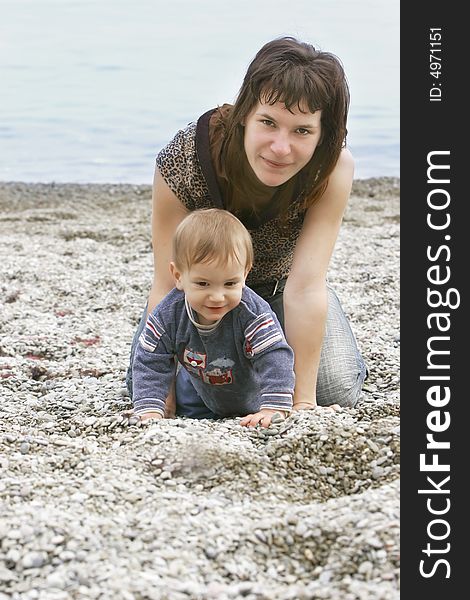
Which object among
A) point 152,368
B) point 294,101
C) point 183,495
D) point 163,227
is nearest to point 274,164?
point 294,101

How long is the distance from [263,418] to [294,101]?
3.61ft

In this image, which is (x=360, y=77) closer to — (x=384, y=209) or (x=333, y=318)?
(x=384, y=209)

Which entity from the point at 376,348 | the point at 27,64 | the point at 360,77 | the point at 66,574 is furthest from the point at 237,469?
the point at 27,64

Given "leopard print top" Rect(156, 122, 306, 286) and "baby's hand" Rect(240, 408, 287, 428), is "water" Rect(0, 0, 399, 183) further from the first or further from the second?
"baby's hand" Rect(240, 408, 287, 428)

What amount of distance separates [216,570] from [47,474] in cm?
75

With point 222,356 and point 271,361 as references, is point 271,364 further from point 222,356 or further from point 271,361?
point 222,356

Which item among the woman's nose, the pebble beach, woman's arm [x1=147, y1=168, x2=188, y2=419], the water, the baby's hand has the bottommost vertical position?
the pebble beach

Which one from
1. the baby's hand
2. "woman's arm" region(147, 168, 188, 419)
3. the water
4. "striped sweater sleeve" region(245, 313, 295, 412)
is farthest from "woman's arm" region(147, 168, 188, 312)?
the water

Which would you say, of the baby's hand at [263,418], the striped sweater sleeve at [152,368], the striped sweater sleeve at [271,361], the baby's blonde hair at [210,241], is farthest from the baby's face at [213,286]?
the baby's hand at [263,418]

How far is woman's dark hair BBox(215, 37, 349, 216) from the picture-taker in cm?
329

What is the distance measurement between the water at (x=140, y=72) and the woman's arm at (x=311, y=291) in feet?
5.99

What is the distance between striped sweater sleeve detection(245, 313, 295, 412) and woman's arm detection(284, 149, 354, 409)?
0.76 feet

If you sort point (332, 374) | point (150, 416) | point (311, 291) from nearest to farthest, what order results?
point (150, 416) < point (311, 291) < point (332, 374)

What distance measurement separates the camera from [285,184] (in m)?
3.61
